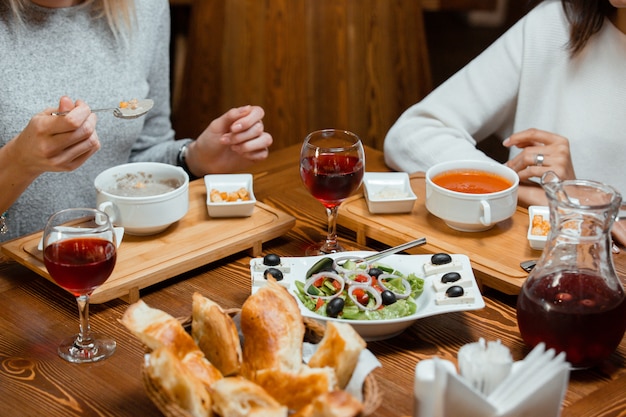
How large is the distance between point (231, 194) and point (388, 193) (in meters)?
0.35

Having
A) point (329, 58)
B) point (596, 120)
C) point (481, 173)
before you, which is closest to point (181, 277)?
point (481, 173)

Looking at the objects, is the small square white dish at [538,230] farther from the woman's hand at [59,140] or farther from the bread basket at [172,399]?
the woman's hand at [59,140]

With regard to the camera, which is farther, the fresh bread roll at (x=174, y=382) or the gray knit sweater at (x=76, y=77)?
the gray knit sweater at (x=76, y=77)

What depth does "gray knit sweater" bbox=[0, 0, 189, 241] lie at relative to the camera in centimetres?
196

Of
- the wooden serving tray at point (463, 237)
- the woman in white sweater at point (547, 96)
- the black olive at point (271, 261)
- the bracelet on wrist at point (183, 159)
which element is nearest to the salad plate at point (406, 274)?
the black olive at point (271, 261)

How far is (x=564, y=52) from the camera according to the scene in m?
2.28

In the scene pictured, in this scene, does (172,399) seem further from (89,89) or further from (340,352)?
(89,89)

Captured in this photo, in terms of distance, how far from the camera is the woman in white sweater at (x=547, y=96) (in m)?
2.18

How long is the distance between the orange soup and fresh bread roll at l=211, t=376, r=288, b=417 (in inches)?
35.4

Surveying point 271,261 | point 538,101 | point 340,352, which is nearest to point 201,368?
point 340,352

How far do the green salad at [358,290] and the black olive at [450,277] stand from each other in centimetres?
4

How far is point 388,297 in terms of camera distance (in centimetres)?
133

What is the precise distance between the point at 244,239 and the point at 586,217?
2.40ft

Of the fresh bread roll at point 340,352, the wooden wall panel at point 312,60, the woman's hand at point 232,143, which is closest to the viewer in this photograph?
the fresh bread roll at point 340,352
